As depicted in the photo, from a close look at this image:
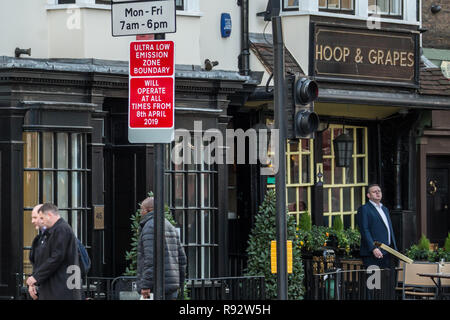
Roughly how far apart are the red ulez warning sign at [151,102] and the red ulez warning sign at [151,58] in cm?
7

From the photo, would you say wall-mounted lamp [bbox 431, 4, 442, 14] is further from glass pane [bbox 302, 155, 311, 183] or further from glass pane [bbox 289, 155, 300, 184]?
glass pane [bbox 289, 155, 300, 184]

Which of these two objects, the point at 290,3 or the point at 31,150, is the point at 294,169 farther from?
the point at 31,150

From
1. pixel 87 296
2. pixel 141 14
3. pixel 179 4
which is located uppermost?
pixel 179 4

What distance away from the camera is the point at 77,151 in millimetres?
15758

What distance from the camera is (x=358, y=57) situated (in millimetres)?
18594

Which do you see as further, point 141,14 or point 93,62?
point 93,62

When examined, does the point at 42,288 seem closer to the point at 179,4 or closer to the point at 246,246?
the point at 179,4

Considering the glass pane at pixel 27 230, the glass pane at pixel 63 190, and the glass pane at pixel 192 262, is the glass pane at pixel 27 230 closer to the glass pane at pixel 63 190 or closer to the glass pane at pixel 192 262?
the glass pane at pixel 63 190

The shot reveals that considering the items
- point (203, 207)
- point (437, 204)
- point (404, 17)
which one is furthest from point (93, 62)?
point (437, 204)

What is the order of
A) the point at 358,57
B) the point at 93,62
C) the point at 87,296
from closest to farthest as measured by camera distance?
the point at 87,296 < the point at 93,62 < the point at 358,57

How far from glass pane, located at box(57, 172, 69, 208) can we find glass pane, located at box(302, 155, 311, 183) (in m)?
5.26
